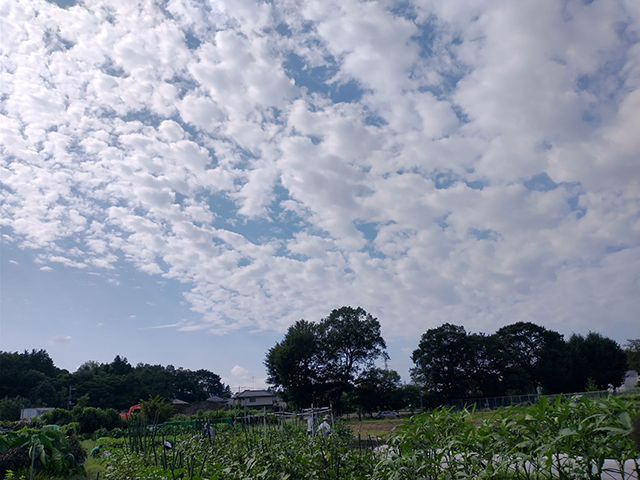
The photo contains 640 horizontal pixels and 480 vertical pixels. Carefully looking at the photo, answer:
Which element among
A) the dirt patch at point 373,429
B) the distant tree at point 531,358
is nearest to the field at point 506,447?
the dirt patch at point 373,429

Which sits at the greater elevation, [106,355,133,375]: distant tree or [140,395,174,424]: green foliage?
[106,355,133,375]: distant tree

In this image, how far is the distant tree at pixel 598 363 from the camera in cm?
5484

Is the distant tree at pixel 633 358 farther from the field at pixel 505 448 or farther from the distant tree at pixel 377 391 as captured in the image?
the field at pixel 505 448

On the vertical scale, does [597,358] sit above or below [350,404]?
above

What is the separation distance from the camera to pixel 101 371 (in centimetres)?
6956

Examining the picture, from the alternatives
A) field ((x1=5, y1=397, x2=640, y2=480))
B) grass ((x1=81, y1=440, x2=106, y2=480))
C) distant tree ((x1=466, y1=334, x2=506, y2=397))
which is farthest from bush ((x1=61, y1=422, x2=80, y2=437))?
distant tree ((x1=466, y1=334, x2=506, y2=397))

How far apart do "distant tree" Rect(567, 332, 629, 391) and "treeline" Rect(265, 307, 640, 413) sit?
0.35 feet

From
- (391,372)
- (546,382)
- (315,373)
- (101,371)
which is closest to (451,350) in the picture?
(391,372)

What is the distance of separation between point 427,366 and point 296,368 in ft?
53.7

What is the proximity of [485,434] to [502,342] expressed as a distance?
62.0 metres

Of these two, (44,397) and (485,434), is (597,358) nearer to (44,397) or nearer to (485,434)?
(485,434)

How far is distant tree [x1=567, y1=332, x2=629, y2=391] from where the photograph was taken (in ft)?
180

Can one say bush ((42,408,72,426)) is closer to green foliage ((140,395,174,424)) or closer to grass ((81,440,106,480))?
green foliage ((140,395,174,424))

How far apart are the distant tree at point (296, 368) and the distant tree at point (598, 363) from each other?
31.3 m
